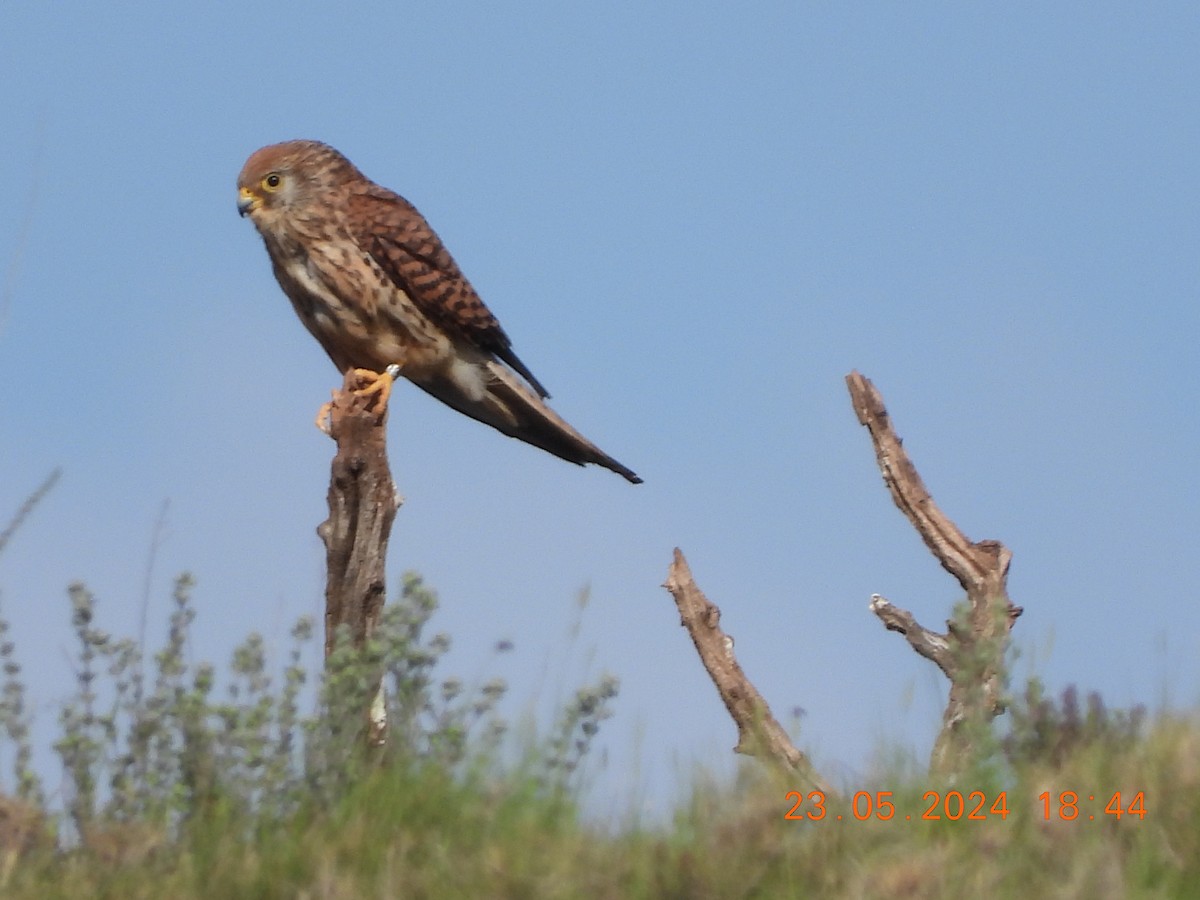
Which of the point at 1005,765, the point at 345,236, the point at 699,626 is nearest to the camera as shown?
the point at 1005,765

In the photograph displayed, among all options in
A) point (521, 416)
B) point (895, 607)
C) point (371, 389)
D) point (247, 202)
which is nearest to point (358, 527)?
point (371, 389)

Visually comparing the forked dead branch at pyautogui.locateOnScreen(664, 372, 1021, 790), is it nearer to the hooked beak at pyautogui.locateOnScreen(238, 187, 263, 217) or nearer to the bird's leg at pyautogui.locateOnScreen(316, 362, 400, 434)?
the bird's leg at pyautogui.locateOnScreen(316, 362, 400, 434)

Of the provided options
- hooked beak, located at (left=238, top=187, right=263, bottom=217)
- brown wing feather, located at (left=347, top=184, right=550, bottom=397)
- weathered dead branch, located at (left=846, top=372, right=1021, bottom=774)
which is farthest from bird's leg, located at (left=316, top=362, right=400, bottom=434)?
weathered dead branch, located at (left=846, top=372, right=1021, bottom=774)

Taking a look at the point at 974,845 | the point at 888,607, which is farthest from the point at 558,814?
the point at 888,607

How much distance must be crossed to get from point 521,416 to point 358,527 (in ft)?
5.23

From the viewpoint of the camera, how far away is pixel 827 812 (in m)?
3.41

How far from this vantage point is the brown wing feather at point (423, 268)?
6090 mm

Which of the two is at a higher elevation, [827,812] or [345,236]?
[345,236]

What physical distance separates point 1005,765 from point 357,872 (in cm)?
160

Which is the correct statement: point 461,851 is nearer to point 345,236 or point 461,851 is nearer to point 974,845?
point 974,845
